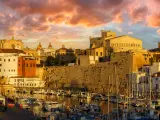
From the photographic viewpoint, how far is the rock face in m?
46.0

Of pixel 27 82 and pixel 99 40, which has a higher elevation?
pixel 99 40

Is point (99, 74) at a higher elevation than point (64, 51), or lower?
lower

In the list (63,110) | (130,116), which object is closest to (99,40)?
(63,110)

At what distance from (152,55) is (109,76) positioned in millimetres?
Answer: 7680

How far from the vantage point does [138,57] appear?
157 ft

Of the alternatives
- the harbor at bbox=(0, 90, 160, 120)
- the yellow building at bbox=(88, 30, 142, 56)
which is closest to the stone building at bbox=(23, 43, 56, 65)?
the yellow building at bbox=(88, 30, 142, 56)

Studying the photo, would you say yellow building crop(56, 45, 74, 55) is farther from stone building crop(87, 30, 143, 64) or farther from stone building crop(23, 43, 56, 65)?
stone building crop(87, 30, 143, 64)

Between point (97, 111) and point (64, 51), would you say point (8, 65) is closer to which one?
point (64, 51)

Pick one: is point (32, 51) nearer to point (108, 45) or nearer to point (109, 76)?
point (108, 45)

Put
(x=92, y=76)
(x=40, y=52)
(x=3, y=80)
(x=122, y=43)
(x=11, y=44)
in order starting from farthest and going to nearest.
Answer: (x=40, y=52) → (x=11, y=44) → (x=122, y=43) → (x=3, y=80) → (x=92, y=76)

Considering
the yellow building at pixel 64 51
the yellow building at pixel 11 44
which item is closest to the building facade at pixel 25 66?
the yellow building at pixel 64 51

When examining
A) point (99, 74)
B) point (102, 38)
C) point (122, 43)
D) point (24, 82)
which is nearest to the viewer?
point (99, 74)

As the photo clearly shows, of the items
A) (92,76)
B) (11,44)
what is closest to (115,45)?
(92,76)

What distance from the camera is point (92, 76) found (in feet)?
172
